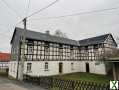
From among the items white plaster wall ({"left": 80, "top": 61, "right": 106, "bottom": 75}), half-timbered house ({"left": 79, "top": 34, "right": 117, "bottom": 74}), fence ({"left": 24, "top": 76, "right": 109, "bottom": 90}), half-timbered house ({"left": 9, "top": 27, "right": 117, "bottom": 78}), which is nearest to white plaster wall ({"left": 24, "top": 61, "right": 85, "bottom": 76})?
half-timbered house ({"left": 9, "top": 27, "right": 117, "bottom": 78})

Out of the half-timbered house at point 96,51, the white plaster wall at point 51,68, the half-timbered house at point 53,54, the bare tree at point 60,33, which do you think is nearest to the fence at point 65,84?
the white plaster wall at point 51,68

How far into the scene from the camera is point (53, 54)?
2241 cm

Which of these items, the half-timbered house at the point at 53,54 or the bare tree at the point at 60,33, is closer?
the half-timbered house at the point at 53,54

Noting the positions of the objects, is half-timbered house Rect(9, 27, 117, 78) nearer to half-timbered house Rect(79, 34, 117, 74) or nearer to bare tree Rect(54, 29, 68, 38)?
half-timbered house Rect(79, 34, 117, 74)

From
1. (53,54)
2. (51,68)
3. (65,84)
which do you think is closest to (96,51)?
(53,54)

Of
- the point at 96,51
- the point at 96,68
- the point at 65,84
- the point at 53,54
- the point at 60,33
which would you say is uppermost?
the point at 60,33

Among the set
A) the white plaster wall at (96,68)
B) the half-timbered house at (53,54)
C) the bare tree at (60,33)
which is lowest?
the white plaster wall at (96,68)

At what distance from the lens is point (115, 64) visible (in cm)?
1338

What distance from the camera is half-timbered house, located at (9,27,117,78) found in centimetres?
1907

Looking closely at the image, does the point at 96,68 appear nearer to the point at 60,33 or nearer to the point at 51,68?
the point at 51,68

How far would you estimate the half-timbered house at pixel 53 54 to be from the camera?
62.6ft

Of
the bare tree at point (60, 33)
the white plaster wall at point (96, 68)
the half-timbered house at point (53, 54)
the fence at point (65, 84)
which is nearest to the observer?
the fence at point (65, 84)

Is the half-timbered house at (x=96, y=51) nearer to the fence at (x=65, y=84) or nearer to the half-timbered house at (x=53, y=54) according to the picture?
the half-timbered house at (x=53, y=54)

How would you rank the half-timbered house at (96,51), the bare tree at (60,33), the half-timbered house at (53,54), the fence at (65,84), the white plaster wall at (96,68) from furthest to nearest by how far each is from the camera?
the bare tree at (60,33)
the half-timbered house at (96,51)
the white plaster wall at (96,68)
the half-timbered house at (53,54)
the fence at (65,84)
